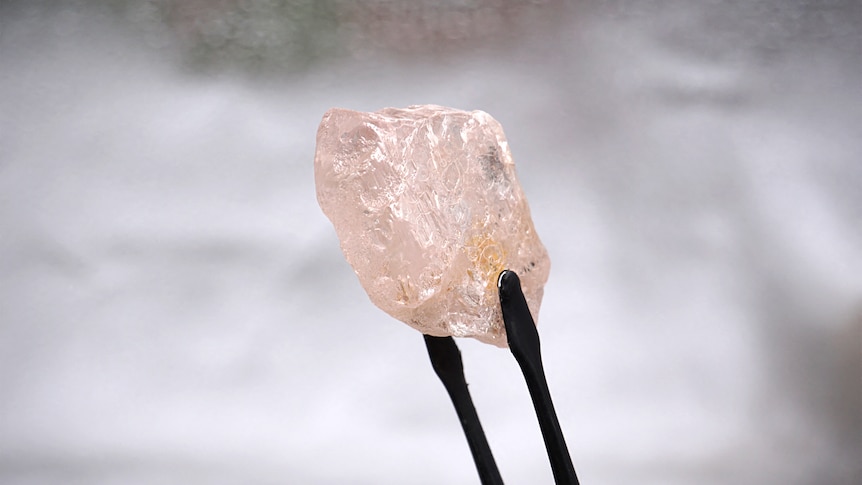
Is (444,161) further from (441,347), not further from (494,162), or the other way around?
(441,347)

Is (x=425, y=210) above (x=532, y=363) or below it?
above

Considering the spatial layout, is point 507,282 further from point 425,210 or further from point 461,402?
point 461,402

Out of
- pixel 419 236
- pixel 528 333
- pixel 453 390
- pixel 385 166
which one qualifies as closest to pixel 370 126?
pixel 385 166

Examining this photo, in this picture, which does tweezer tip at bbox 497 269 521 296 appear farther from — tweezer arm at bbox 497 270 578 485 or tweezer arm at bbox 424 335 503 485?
tweezer arm at bbox 424 335 503 485

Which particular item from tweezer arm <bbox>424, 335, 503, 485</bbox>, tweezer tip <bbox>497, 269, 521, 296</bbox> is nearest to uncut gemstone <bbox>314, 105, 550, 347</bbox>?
tweezer tip <bbox>497, 269, 521, 296</bbox>

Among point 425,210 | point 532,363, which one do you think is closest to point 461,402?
point 532,363

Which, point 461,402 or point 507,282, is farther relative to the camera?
point 461,402

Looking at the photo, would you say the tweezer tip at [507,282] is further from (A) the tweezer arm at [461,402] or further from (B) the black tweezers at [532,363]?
(A) the tweezer arm at [461,402]
